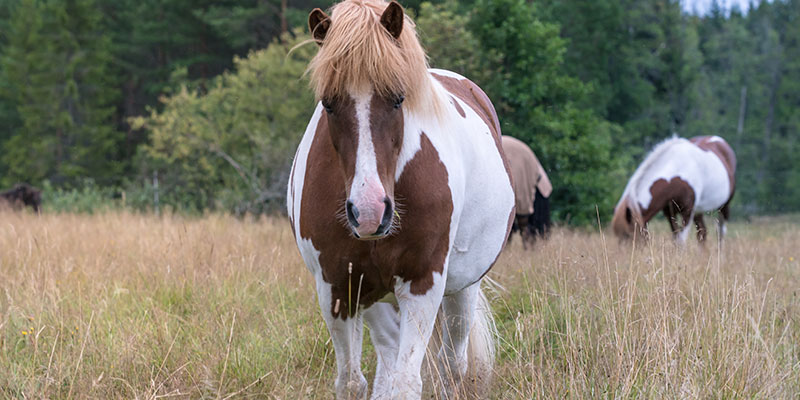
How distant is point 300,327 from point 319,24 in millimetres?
2123

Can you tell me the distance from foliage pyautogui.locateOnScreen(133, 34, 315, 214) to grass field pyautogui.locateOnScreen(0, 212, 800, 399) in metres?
7.69

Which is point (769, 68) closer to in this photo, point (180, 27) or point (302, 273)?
point (180, 27)

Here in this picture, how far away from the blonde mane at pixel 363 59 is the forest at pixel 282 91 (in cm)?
1161

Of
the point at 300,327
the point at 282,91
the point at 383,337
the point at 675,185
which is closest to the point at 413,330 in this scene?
the point at 383,337

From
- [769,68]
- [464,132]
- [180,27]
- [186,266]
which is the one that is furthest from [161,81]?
[769,68]

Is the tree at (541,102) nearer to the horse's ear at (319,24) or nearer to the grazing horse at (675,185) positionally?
the grazing horse at (675,185)

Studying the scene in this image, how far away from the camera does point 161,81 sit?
31188 millimetres

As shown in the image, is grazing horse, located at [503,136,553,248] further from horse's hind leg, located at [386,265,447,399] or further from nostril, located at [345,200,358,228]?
nostril, located at [345,200,358,228]

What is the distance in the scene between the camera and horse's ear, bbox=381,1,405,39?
224 cm

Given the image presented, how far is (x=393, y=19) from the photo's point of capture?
2.29 m

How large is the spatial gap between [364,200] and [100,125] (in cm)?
3364

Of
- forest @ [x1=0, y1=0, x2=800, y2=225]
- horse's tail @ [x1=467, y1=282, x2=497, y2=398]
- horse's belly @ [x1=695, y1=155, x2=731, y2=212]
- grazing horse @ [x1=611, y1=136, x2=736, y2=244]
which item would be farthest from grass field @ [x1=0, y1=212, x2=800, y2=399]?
forest @ [x1=0, y1=0, x2=800, y2=225]

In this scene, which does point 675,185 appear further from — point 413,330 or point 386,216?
point 386,216

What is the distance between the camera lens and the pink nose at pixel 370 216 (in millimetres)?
2010
